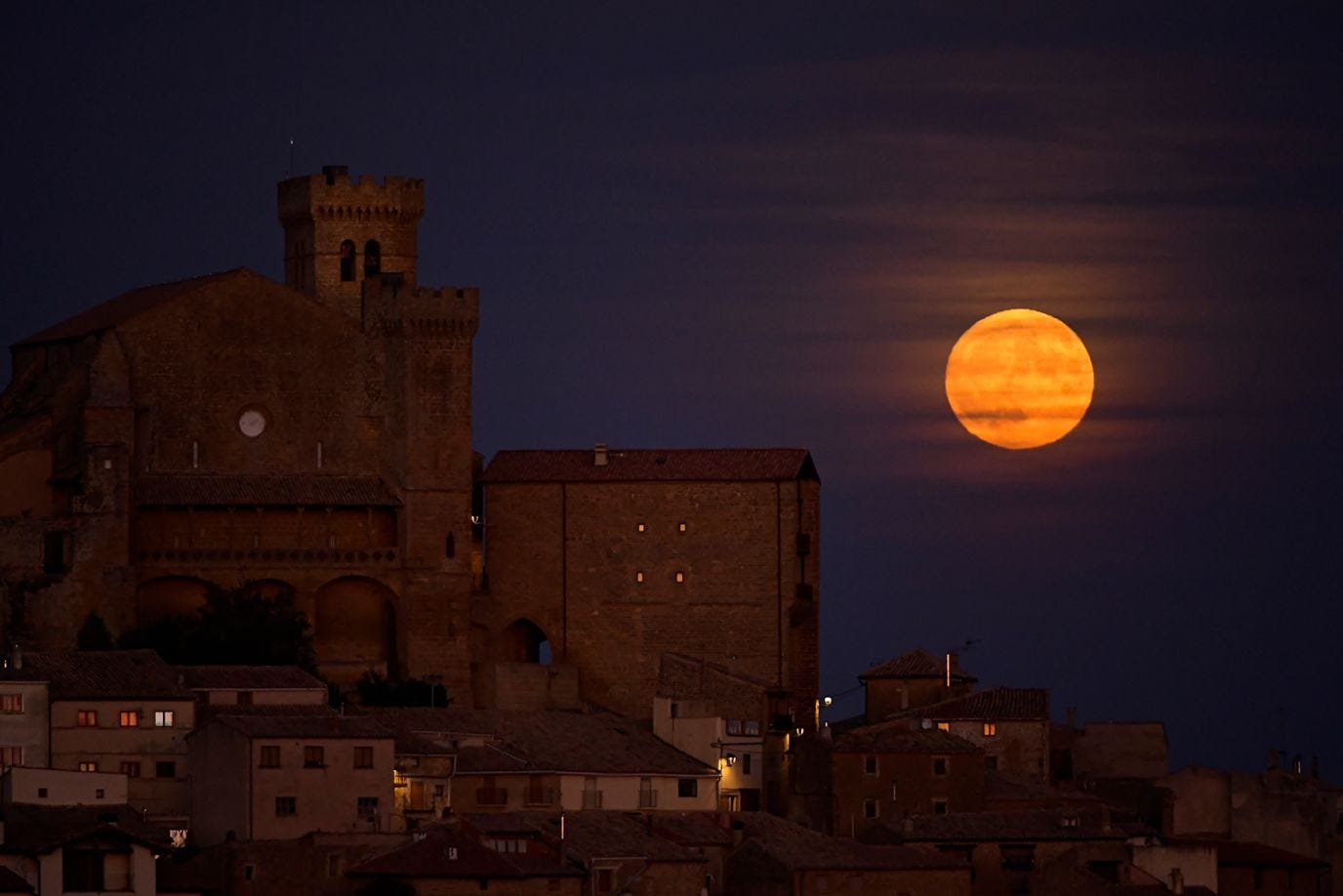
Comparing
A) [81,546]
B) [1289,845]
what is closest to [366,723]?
[81,546]

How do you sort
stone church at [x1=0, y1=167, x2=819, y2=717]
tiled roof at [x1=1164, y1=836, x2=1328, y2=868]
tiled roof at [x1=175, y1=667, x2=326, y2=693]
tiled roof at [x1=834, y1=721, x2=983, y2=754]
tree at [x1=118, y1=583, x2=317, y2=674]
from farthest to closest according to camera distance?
1. stone church at [x1=0, y1=167, x2=819, y2=717]
2. tree at [x1=118, y1=583, x2=317, y2=674]
3. tiled roof at [x1=1164, y1=836, x2=1328, y2=868]
4. tiled roof at [x1=834, y1=721, x2=983, y2=754]
5. tiled roof at [x1=175, y1=667, x2=326, y2=693]

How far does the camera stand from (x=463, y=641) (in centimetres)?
9606

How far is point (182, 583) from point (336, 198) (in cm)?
1131

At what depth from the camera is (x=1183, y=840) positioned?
86.7m

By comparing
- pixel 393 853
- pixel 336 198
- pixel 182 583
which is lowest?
pixel 393 853

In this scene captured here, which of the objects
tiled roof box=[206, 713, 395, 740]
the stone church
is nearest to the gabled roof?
the stone church

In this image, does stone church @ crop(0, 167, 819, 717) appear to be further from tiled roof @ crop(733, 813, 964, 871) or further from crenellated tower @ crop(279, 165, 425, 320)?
tiled roof @ crop(733, 813, 964, 871)

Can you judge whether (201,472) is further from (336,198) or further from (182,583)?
(336,198)

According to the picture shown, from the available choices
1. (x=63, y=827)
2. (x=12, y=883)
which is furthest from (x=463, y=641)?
(x=12, y=883)

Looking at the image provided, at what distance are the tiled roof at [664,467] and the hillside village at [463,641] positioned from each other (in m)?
0.11

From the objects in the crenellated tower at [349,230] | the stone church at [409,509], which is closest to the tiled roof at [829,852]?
the stone church at [409,509]

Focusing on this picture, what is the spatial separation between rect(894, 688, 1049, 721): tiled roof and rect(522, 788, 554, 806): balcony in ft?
35.7

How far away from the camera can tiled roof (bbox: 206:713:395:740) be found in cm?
7994

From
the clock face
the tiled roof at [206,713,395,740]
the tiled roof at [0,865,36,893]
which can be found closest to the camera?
the tiled roof at [0,865,36,893]
